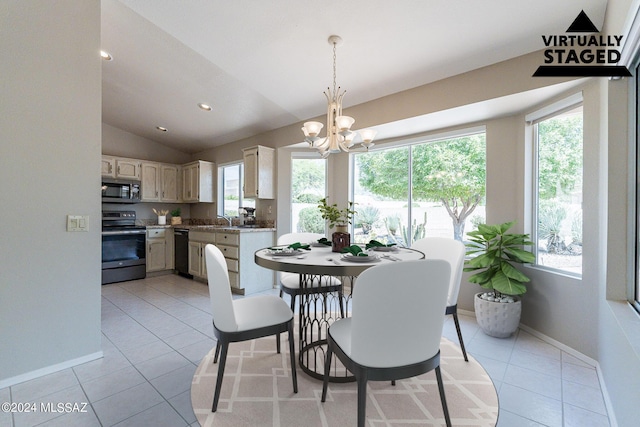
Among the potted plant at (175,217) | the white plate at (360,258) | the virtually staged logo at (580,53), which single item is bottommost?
the white plate at (360,258)

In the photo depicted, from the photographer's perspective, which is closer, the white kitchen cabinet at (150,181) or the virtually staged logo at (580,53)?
the virtually staged logo at (580,53)

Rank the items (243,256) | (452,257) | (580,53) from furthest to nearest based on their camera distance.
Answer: (243,256) < (452,257) < (580,53)

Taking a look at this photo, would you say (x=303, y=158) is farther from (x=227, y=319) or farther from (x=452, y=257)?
(x=227, y=319)

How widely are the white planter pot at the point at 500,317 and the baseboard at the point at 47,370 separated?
3.29 m

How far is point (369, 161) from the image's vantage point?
411 cm

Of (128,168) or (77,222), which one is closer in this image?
(77,222)

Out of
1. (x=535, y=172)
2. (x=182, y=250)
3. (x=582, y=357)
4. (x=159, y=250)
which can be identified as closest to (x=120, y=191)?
(x=159, y=250)

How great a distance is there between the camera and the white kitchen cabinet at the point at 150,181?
5.29m

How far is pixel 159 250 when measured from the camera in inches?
202

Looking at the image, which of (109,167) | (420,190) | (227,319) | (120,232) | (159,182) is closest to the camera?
(227,319)

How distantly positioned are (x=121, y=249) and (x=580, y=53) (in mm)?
6093

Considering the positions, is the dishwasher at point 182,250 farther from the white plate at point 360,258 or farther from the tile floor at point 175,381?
the white plate at point 360,258

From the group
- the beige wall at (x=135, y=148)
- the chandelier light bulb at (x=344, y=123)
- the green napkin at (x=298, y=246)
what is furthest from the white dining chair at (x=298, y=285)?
the beige wall at (x=135, y=148)

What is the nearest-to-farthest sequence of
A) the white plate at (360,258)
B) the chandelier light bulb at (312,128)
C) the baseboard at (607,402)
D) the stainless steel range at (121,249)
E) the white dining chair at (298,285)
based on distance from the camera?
1. the baseboard at (607,402)
2. the white plate at (360,258)
3. the chandelier light bulb at (312,128)
4. the white dining chair at (298,285)
5. the stainless steel range at (121,249)
